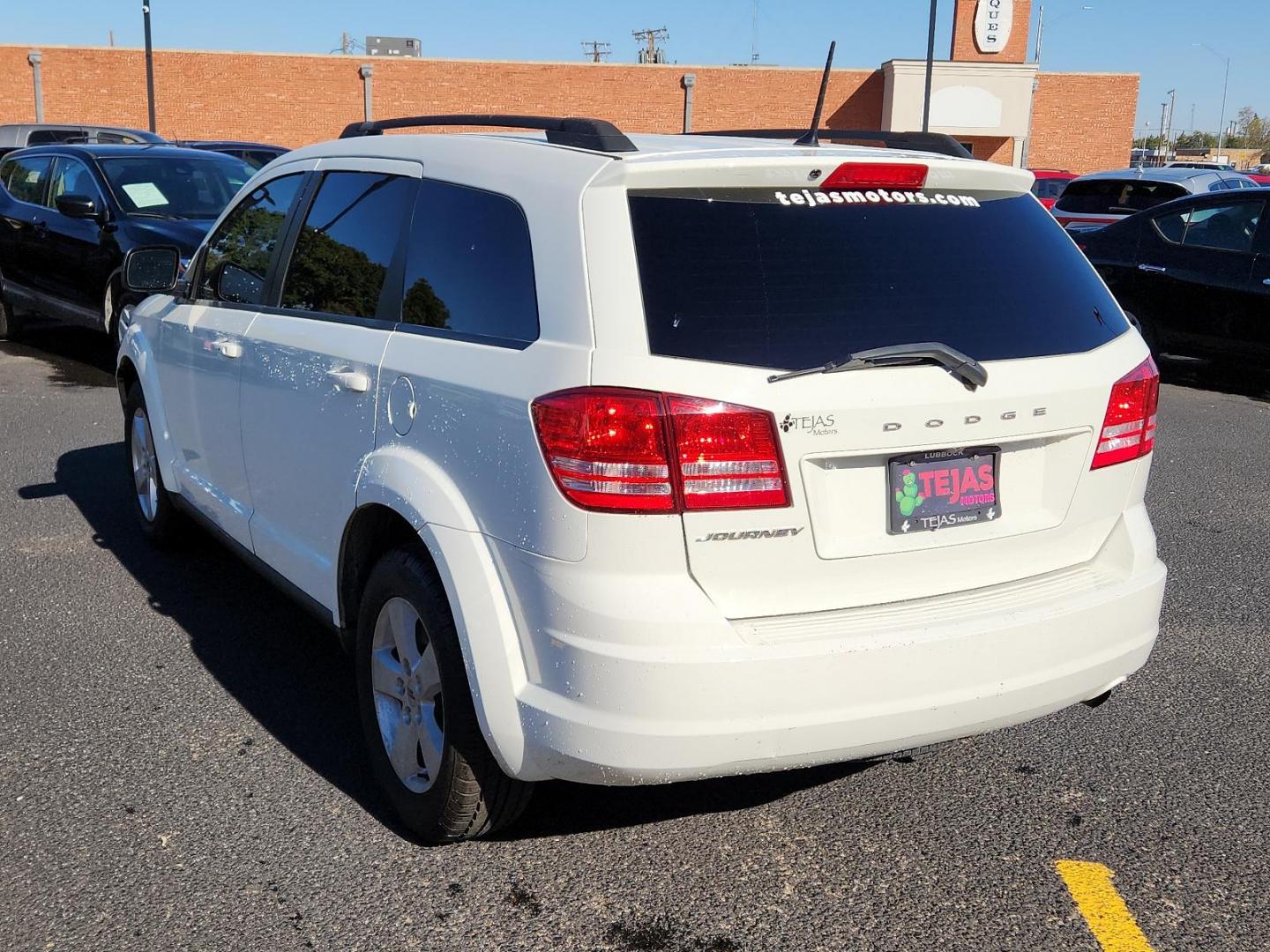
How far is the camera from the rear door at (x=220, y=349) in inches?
171

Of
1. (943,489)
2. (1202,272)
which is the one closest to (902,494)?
(943,489)

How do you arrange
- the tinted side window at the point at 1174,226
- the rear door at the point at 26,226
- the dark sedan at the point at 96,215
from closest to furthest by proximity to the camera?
the dark sedan at the point at 96,215 < the tinted side window at the point at 1174,226 < the rear door at the point at 26,226

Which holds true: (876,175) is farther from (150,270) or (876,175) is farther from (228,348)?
(150,270)

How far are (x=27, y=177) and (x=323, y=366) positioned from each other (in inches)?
380

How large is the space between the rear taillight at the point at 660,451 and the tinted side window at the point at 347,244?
3.77 ft

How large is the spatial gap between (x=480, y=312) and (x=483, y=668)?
2.80 feet

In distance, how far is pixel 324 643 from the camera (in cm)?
472

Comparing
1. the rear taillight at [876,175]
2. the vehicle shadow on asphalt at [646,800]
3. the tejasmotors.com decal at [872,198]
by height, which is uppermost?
the rear taillight at [876,175]

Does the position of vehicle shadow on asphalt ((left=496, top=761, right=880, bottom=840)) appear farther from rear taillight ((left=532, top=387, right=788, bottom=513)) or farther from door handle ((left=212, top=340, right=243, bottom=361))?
door handle ((left=212, top=340, right=243, bottom=361))

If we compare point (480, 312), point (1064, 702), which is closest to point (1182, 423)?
point (1064, 702)

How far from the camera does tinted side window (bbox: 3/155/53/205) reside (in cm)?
1134

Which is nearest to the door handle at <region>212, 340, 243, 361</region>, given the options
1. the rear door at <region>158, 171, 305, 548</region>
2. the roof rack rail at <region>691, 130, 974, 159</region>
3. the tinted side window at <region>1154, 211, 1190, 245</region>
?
the rear door at <region>158, 171, 305, 548</region>

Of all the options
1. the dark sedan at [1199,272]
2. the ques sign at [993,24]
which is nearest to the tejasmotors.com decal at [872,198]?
the dark sedan at [1199,272]

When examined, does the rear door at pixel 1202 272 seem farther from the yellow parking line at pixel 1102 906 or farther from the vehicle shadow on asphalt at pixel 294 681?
the yellow parking line at pixel 1102 906
